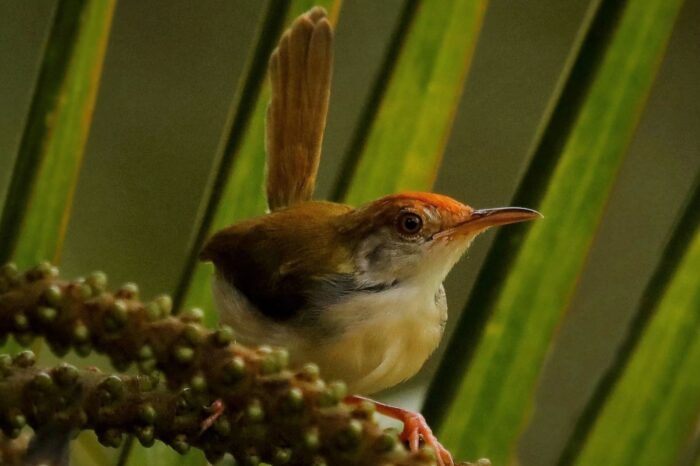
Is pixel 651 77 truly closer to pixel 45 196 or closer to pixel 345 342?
pixel 345 342

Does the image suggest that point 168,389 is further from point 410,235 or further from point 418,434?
point 410,235

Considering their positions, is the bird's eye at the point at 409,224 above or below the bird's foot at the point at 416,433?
above

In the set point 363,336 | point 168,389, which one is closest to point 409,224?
point 363,336

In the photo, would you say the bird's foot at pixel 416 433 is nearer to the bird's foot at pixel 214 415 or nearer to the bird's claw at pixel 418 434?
the bird's claw at pixel 418 434

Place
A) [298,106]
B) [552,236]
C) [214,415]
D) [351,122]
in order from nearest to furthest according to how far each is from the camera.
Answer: [214,415] → [552,236] → [298,106] → [351,122]

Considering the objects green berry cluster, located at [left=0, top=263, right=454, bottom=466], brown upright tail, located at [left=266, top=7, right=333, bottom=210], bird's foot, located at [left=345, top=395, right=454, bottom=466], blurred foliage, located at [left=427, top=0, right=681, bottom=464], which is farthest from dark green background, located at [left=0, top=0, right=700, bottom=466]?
green berry cluster, located at [left=0, top=263, right=454, bottom=466]

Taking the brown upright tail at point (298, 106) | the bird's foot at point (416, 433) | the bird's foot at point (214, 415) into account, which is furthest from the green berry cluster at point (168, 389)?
the brown upright tail at point (298, 106)
